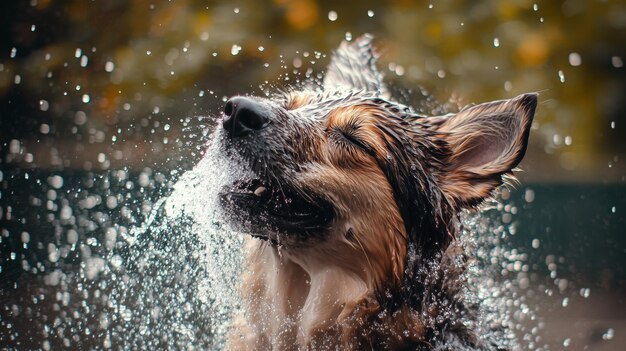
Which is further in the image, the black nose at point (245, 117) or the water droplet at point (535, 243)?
the water droplet at point (535, 243)

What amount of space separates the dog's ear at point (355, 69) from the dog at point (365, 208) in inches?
29.2

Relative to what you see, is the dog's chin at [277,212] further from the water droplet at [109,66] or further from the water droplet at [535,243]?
the water droplet at [535,243]

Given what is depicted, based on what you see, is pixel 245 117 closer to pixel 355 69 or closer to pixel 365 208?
pixel 365 208

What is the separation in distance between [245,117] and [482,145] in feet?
3.99

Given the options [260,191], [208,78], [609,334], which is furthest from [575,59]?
[260,191]

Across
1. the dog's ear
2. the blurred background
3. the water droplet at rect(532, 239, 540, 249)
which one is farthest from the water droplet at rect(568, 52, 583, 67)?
the dog's ear

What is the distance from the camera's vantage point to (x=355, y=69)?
465 centimetres

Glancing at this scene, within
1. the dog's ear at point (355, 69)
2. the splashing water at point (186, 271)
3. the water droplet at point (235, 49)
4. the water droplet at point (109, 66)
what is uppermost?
the water droplet at point (235, 49)

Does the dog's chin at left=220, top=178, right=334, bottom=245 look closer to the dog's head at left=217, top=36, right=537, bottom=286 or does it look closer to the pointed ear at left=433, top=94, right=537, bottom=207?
the dog's head at left=217, top=36, right=537, bottom=286

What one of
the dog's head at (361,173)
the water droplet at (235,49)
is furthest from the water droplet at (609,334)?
the water droplet at (235,49)

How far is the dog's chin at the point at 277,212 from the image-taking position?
351 cm

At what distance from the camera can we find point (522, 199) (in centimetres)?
856

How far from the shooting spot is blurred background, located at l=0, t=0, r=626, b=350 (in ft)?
22.6

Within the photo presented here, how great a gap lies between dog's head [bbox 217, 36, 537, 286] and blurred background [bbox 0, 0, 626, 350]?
10.5ft
